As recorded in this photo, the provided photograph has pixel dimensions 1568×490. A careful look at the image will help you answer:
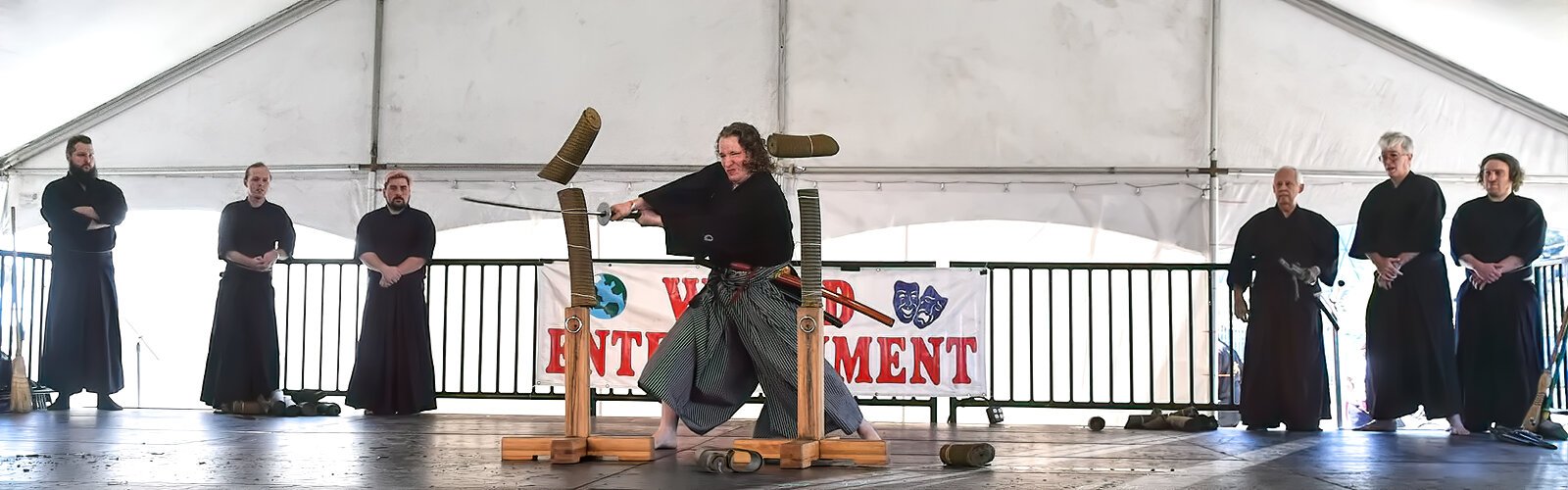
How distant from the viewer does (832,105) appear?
31.2 ft

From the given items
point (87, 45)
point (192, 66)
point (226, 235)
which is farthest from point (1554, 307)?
point (87, 45)

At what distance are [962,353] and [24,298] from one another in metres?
6.41

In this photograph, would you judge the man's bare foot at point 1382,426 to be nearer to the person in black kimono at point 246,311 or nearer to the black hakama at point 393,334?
the black hakama at point 393,334

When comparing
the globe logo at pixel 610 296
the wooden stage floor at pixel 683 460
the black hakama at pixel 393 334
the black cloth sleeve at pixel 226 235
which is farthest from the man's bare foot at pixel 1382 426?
the black cloth sleeve at pixel 226 235

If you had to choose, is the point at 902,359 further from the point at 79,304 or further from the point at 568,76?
the point at 79,304

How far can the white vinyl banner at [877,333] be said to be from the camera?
741cm

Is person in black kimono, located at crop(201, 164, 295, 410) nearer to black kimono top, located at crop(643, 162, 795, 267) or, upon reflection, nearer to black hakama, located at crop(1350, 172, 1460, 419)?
black kimono top, located at crop(643, 162, 795, 267)

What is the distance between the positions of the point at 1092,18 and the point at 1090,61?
0.35 m

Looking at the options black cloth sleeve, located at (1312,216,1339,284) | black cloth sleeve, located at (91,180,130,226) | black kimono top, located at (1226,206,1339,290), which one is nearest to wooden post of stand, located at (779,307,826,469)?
black kimono top, located at (1226,206,1339,290)

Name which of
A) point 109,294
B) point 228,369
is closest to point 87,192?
point 109,294

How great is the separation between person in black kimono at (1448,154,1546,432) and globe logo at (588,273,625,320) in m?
4.95

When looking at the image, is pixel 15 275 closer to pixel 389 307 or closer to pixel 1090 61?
pixel 389 307

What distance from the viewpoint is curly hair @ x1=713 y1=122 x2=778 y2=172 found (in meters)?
4.64

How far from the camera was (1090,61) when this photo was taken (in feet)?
31.0
